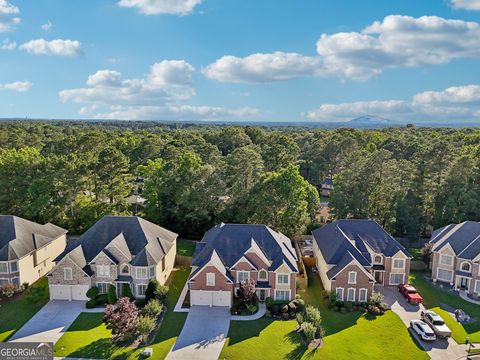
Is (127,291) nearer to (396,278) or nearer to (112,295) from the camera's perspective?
(112,295)

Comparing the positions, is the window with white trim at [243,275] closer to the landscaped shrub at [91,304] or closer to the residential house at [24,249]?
the landscaped shrub at [91,304]

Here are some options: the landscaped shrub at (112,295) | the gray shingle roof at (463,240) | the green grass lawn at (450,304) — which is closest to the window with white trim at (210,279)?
the landscaped shrub at (112,295)

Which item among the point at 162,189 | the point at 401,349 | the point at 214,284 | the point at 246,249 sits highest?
the point at 162,189

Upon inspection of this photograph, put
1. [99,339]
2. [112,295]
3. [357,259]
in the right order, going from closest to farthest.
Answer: [99,339]
[112,295]
[357,259]

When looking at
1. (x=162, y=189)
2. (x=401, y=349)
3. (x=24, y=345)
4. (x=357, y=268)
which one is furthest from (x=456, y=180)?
(x=24, y=345)

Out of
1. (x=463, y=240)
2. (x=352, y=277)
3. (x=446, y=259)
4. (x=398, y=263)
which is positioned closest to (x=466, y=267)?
(x=446, y=259)

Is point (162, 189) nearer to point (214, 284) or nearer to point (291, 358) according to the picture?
point (214, 284)
